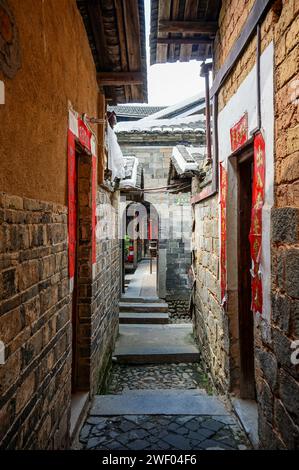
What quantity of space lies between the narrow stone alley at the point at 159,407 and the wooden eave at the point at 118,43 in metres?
4.25

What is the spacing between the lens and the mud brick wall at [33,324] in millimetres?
1605

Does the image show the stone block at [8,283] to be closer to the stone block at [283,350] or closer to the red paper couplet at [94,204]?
the stone block at [283,350]

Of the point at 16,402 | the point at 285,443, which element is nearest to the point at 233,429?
the point at 285,443

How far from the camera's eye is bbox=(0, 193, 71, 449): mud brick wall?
161 centimetres

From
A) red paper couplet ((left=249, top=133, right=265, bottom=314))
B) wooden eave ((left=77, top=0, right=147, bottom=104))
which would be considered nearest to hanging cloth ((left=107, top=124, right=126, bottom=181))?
wooden eave ((left=77, top=0, right=147, bottom=104))

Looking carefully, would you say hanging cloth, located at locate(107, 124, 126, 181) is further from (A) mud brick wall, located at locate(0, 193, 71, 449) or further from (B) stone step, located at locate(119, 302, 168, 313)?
(B) stone step, located at locate(119, 302, 168, 313)

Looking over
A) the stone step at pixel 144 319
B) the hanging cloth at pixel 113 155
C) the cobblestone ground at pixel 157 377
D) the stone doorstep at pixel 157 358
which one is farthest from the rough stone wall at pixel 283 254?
the stone step at pixel 144 319

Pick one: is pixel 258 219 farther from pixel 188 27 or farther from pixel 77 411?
pixel 188 27

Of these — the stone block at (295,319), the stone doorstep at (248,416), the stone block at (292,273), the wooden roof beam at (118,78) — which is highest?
the wooden roof beam at (118,78)

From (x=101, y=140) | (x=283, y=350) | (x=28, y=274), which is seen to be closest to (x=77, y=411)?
(x=28, y=274)

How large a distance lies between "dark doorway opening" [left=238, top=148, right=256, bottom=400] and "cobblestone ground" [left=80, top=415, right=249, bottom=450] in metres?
0.56

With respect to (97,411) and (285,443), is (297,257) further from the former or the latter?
(97,411)

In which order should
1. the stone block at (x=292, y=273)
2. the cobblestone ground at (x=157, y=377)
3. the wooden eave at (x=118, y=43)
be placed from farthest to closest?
the cobblestone ground at (x=157, y=377)
the wooden eave at (x=118, y=43)
the stone block at (x=292, y=273)

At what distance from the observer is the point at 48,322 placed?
7.56ft
